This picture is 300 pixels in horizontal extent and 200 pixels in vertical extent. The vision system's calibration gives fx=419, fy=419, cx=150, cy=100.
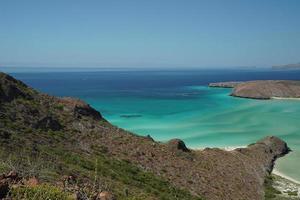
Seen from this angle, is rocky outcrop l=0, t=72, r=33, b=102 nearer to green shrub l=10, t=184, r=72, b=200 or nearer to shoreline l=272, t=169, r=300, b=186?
green shrub l=10, t=184, r=72, b=200

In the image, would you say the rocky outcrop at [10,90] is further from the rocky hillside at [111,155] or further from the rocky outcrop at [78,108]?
the rocky outcrop at [78,108]

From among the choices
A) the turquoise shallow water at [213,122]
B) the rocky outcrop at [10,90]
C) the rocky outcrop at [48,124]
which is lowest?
the turquoise shallow water at [213,122]

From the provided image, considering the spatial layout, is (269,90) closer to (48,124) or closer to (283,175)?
(283,175)

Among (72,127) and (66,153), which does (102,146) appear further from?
(66,153)

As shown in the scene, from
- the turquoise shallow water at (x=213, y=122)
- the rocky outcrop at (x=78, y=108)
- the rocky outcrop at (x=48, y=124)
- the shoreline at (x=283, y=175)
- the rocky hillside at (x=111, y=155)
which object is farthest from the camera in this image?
the turquoise shallow water at (x=213, y=122)

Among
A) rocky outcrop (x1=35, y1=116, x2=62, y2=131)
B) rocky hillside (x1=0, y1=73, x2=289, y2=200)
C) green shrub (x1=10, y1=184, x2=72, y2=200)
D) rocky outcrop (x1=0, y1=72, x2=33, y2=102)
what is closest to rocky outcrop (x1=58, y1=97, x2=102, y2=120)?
rocky hillside (x1=0, y1=73, x2=289, y2=200)

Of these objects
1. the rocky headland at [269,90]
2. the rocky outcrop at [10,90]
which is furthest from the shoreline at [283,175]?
the rocky headland at [269,90]

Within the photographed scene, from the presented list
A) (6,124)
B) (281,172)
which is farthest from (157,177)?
(281,172)
